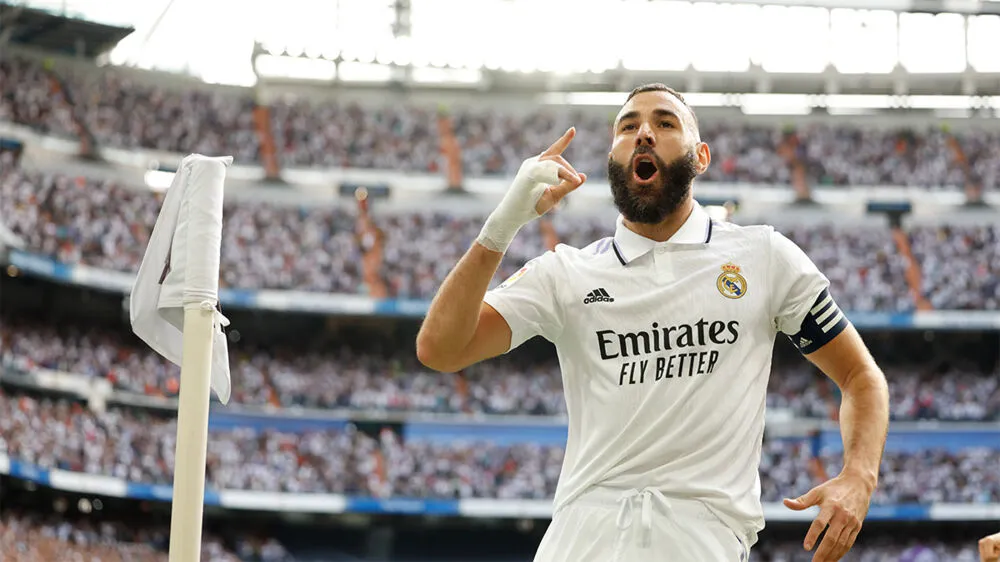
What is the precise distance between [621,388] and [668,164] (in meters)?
0.64

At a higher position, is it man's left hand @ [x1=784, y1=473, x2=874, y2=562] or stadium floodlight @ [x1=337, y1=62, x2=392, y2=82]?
stadium floodlight @ [x1=337, y1=62, x2=392, y2=82]

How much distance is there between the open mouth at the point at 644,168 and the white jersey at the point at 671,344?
19 centimetres

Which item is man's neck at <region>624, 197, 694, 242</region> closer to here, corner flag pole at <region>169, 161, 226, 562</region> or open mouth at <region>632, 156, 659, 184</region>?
open mouth at <region>632, 156, 659, 184</region>

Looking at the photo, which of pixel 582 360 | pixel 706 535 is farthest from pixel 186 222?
pixel 706 535

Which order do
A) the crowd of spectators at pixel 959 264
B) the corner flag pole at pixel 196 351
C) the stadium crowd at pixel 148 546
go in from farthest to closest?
the crowd of spectators at pixel 959 264
the stadium crowd at pixel 148 546
the corner flag pole at pixel 196 351

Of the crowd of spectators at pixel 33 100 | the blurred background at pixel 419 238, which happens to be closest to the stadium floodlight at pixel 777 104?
the blurred background at pixel 419 238

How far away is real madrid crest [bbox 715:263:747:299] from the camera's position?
128 inches

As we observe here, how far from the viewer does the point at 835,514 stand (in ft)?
9.46

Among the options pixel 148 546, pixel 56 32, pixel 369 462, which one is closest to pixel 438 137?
pixel 56 32

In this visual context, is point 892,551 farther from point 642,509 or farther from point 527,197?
point 527,197

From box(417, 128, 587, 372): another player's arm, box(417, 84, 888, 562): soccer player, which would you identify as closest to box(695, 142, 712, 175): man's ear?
box(417, 84, 888, 562): soccer player

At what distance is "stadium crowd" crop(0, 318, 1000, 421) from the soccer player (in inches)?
1035

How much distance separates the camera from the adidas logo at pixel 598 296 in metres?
3.31

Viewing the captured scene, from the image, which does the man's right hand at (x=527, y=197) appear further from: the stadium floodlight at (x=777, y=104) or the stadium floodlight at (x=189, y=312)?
the stadium floodlight at (x=777, y=104)
